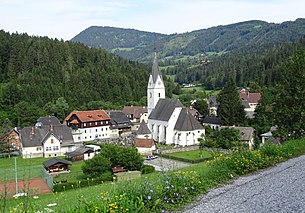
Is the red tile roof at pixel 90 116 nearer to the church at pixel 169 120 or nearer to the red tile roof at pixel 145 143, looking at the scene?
the church at pixel 169 120

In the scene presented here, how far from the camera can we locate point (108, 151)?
30594mm

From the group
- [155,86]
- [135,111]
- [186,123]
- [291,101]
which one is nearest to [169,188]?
[291,101]

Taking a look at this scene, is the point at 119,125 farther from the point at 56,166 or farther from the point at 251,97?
the point at 251,97

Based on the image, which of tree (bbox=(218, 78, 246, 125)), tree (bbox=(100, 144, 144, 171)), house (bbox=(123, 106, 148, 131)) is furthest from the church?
tree (bbox=(100, 144, 144, 171))

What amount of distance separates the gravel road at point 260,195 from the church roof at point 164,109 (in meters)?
40.1

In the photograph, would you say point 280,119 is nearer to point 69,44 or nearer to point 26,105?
point 26,105

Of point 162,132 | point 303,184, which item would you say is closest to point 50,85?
point 162,132

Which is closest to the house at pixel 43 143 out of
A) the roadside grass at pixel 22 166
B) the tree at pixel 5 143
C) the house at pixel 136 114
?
the roadside grass at pixel 22 166

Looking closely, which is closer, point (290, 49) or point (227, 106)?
point (227, 106)

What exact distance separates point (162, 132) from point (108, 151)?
22.0m

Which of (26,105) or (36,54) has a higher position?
(36,54)

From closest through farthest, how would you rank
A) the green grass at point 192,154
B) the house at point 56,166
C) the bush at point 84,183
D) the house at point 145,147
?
the bush at point 84,183
the house at point 56,166
the green grass at point 192,154
the house at point 145,147

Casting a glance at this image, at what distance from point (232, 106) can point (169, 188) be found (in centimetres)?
4657

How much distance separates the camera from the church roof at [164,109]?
51.0m
